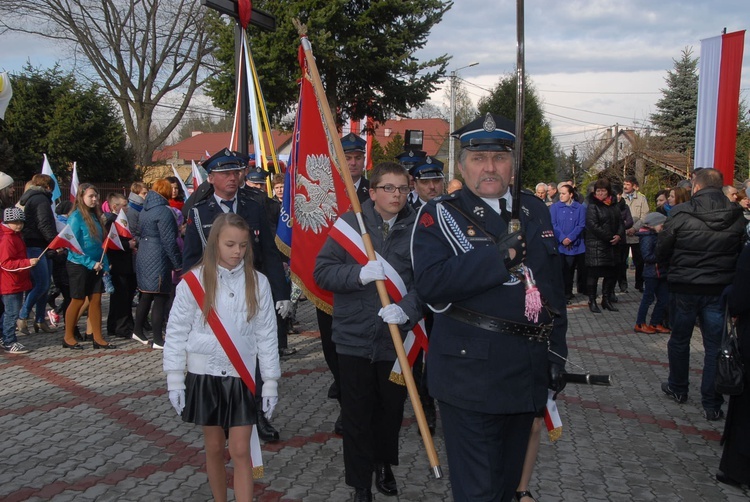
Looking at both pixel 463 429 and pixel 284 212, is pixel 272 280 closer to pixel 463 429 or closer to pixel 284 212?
pixel 284 212

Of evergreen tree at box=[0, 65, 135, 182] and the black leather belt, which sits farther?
evergreen tree at box=[0, 65, 135, 182]

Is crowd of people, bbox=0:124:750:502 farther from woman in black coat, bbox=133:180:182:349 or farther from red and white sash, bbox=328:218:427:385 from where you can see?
woman in black coat, bbox=133:180:182:349

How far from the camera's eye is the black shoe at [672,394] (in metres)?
6.46

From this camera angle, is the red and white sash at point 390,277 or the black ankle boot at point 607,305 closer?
the red and white sash at point 390,277

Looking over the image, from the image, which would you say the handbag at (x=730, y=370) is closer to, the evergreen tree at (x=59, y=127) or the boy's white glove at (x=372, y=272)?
the boy's white glove at (x=372, y=272)

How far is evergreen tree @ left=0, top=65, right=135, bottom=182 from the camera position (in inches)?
875

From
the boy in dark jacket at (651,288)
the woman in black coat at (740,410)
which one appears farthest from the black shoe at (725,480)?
the boy in dark jacket at (651,288)

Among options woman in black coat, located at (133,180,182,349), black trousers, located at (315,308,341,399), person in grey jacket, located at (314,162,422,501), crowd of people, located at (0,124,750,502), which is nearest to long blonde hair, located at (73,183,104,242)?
woman in black coat, located at (133,180,182,349)

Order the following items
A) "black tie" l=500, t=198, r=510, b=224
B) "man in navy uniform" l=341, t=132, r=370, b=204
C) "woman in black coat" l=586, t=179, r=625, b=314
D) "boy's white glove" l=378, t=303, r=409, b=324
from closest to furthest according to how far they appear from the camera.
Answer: "black tie" l=500, t=198, r=510, b=224, "boy's white glove" l=378, t=303, r=409, b=324, "man in navy uniform" l=341, t=132, r=370, b=204, "woman in black coat" l=586, t=179, r=625, b=314

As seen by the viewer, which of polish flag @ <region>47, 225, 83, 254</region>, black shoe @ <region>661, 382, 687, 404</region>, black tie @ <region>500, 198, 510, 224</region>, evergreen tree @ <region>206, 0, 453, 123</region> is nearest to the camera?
black tie @ <region>500, 198, 510, 224</region>

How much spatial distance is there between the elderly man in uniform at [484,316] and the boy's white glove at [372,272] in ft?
2.93

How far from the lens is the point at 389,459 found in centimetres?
439

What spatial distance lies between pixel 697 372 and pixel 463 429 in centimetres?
575

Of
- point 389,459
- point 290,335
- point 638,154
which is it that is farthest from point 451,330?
point 638,154
